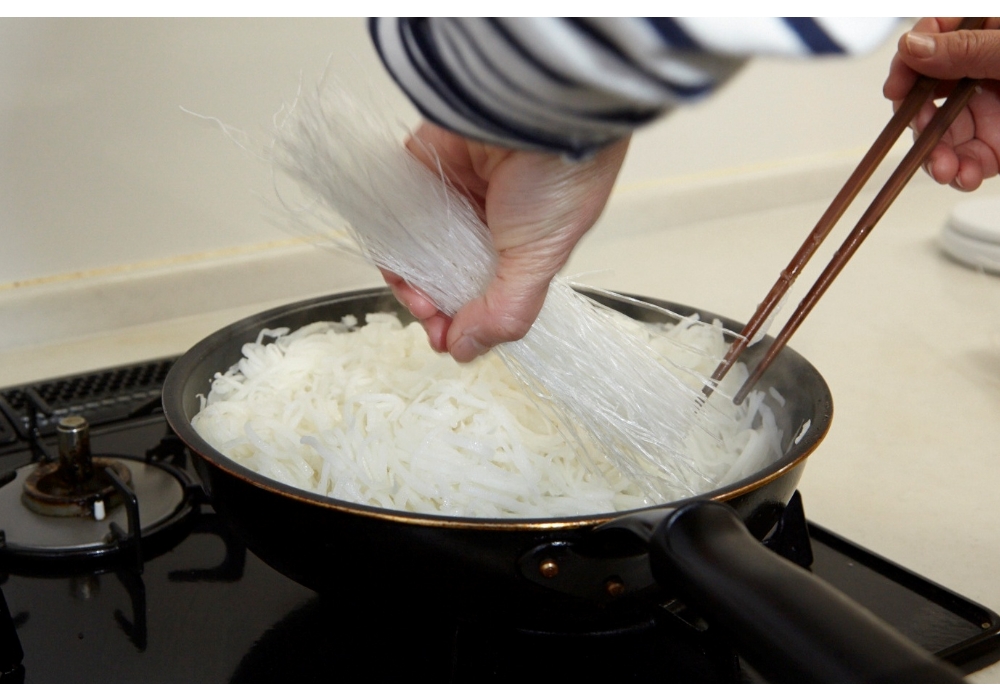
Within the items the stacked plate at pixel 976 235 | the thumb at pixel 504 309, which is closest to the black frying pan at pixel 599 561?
the thumb at pixel 504 309

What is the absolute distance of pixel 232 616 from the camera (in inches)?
25.0

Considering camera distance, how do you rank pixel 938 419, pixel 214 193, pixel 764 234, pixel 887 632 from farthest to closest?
pixel 764 234 < pixel 214 193 < pixel 938 419 < pixel 887 632

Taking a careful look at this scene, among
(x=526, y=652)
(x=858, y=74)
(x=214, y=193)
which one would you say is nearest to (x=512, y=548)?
(x=526, y=652)

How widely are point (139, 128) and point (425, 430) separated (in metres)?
0.61

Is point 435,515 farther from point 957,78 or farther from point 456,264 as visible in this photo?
point 957,78

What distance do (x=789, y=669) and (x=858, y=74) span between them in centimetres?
153

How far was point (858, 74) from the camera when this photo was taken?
1.66 m

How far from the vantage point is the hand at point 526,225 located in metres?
0.48

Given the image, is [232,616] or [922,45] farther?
[922,45]

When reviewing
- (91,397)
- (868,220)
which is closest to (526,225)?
(868,220)

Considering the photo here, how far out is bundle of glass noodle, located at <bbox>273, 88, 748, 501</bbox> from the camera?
0.65 meters

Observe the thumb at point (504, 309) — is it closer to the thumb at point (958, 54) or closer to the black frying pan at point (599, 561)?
the black frying pan at point (599, 561)

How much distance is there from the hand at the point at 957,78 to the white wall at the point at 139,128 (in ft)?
0.81

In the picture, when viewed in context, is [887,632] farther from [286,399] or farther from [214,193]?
[214,193]
